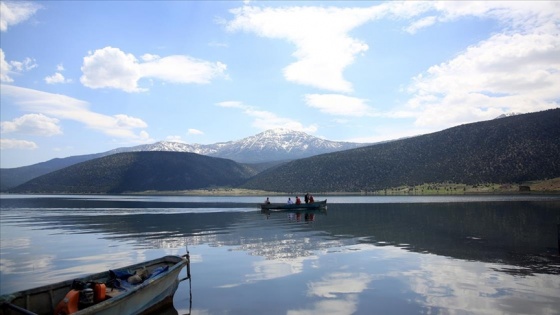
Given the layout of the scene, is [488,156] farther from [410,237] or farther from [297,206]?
[410,237]

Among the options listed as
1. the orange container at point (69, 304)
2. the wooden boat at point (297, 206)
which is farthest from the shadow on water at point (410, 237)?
the wooden boat at point (297, 206)

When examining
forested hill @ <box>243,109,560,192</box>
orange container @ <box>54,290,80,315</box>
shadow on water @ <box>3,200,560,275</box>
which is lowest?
shadow on water @ <box>3,200,560,275</box>

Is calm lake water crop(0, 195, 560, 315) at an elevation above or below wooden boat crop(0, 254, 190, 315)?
below

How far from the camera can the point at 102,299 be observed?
16609 mm

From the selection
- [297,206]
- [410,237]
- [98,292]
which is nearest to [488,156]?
[297,206]

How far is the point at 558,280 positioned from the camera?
21.7 metres

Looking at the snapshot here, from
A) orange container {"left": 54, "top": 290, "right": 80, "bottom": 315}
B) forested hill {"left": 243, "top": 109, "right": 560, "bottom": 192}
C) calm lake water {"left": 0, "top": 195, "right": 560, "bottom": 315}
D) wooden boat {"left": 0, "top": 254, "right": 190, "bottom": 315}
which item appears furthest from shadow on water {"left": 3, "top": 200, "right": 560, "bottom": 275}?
forested hill {"left": 243, "top": 109, "right": 560, "bottom": 192}

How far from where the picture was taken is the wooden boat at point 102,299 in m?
14.7

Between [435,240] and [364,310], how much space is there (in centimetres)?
2170

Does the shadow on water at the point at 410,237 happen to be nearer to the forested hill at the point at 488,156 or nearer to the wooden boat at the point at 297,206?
the wooden boat at the point at 297,206

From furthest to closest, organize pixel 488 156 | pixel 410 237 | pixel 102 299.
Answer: pixel 488 156 → pixel 410 237 → pixel 102 299

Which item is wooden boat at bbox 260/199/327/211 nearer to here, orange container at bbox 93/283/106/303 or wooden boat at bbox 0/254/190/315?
wooden boat at bbox 0/254/190/315

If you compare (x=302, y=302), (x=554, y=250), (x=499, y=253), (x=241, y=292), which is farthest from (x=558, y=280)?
(x=241, y=292)

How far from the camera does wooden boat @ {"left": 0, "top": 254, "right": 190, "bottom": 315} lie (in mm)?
14664
